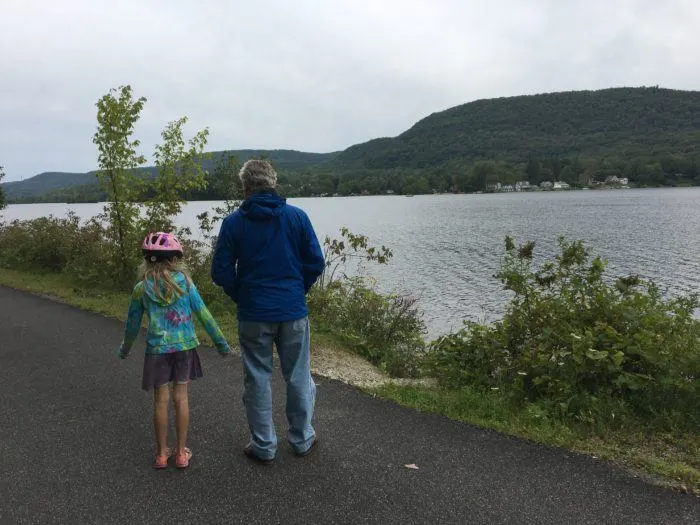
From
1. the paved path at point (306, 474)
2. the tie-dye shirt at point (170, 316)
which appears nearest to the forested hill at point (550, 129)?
the paved path at point (306, 474)

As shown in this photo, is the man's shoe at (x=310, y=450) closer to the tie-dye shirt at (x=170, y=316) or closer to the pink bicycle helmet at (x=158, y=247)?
the tie-dye shirt at (x=170, y=316)

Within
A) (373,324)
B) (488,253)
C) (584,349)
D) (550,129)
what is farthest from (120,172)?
(550,129)

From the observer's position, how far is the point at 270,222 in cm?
346

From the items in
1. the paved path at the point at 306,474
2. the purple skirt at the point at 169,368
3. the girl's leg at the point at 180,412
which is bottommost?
the paved path at the point at 306,474

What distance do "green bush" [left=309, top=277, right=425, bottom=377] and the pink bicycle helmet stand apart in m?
3.98

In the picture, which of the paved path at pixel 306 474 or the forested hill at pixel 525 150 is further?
the forested hill at pixel 525 150

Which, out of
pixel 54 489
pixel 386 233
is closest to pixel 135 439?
pixel 54 489

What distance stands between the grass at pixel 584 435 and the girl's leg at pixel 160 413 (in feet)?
7.00

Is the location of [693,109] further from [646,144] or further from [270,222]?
[270,222]

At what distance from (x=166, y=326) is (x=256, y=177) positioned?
3.90 ft

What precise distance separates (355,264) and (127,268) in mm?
9983

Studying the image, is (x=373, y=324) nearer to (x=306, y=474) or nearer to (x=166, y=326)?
(x=306, y=474)

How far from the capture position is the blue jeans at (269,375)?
11.6ft

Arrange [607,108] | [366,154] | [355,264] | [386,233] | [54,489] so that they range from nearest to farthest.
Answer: [54,489]
[355,264]
[386,233]
[607,108]
[366,154]
